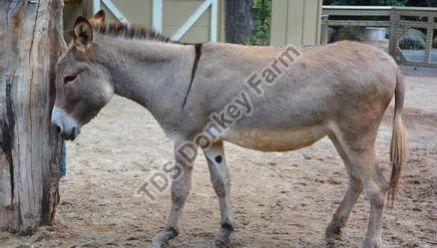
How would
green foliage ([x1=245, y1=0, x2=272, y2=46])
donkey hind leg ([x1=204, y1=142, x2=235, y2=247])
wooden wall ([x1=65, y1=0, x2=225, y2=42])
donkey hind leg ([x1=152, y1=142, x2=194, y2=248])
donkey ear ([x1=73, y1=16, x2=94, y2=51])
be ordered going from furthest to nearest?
green foliage ([x1=245, y1=0, x2=272, y2=46]) < wooden wall ([x1=65, y1=0, x2=225, y2=42]) < donkey hind leg ([x1=204, y1=142, x2=235, y2=247]) < donkey hind leg ([x1=152, y1=142, x2=194, y2=248]) < donkey ear ([x1=73, y1=16, x2=94, y2=51])

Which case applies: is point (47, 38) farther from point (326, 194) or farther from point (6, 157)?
point (326, 194)

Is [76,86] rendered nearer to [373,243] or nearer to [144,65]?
[144,65]

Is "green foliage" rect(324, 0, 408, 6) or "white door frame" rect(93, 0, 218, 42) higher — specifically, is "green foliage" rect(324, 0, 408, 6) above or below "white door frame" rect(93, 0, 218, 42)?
above

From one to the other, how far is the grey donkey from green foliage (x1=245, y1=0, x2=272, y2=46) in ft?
26.7

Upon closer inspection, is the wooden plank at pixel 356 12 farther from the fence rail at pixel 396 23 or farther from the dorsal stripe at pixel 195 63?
the dorsal stripe at pixel 195 63

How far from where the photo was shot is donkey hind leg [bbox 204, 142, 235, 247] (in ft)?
13.4

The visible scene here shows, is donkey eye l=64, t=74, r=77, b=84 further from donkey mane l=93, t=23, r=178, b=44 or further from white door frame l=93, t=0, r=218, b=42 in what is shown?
white door frame l=93, t=0, r=218, b=42

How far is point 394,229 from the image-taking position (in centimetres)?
441

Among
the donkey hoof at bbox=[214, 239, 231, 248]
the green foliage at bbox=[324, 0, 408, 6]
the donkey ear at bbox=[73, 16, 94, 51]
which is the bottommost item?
the donkey hoof at bbox=[214, 239, 231, 248]

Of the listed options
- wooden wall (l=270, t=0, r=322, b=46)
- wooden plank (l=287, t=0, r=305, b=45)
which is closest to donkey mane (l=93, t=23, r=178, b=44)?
wooden wall (l=270, t=0, r=322, b=46)

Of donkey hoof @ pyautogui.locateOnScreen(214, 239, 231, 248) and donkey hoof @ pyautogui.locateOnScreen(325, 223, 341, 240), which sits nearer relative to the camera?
donkey hoof @ pyautogui.locateOnScreen(214, 239, 231, 248)

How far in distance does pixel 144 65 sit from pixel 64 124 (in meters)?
0.65

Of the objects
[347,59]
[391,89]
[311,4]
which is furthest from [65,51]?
[311,4]

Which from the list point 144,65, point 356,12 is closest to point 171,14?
Result: point 356,12
